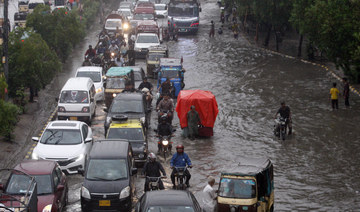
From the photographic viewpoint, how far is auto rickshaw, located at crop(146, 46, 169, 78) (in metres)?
41.1

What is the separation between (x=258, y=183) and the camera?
1698 cm

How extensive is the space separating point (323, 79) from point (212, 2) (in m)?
43.2

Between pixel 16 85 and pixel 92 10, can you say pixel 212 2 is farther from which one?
pixel 16 85

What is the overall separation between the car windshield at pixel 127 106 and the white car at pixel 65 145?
8.46 ft

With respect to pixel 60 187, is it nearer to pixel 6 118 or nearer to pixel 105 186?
pixel 105 186

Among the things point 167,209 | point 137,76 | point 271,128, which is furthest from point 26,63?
point 167,209

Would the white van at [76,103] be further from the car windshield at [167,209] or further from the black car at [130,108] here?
the car windshield at [167,209]

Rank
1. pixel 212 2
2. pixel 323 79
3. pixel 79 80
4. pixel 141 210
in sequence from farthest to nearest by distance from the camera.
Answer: pixel 212 2, pixel 323 79, pixel 79 80, pixel 141 210

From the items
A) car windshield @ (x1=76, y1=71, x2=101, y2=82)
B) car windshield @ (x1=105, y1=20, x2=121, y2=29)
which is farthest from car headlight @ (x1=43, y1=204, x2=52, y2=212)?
car windshield @ (x1=105, y1=20, x2=121, y2=29)

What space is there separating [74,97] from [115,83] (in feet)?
11.4

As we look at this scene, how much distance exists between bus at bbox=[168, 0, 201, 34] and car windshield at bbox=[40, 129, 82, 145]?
112ft

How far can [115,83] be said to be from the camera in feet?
108

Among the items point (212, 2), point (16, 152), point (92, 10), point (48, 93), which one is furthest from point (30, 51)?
point (212, 2)

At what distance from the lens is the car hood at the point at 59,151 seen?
883 inches
